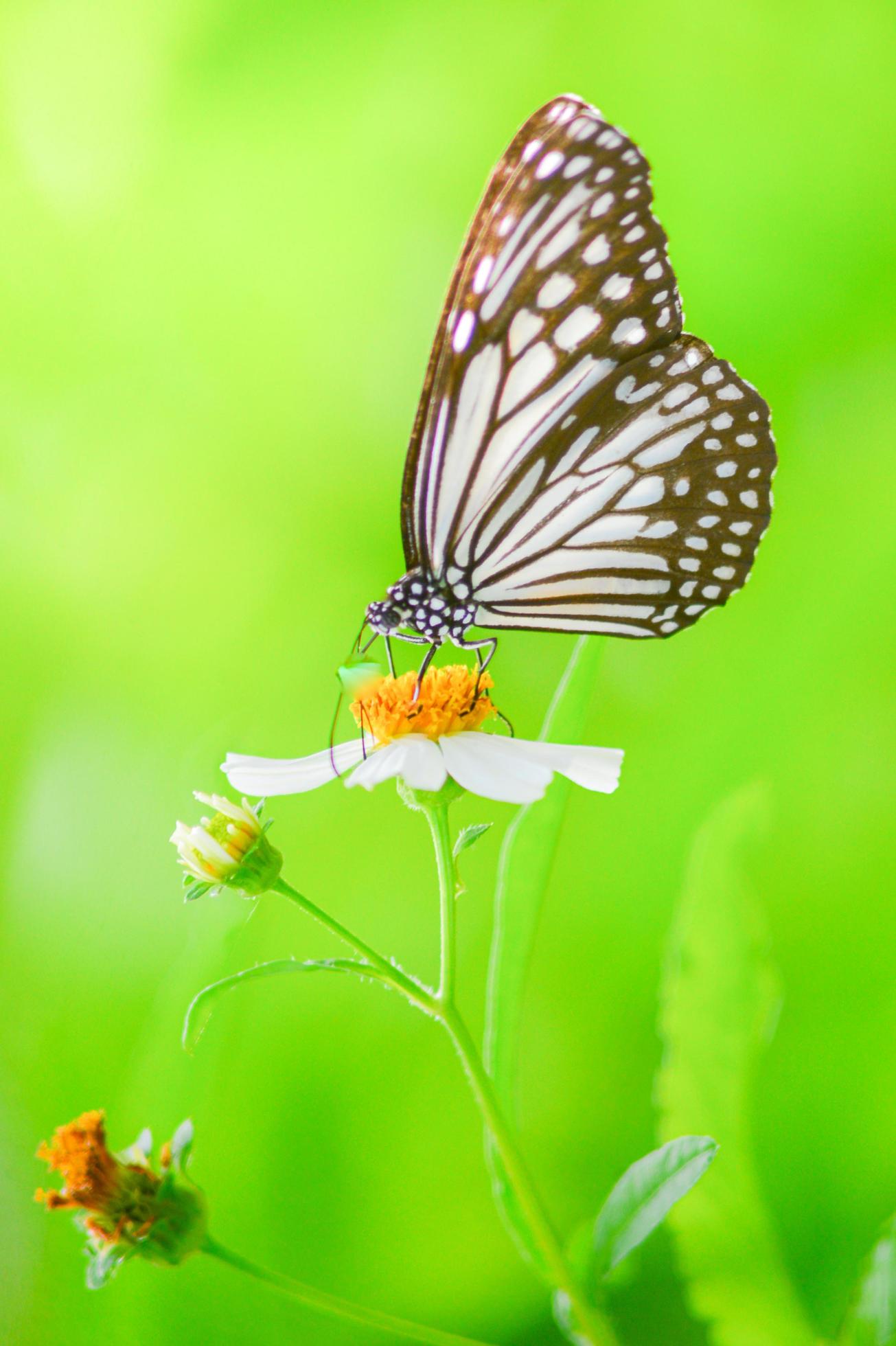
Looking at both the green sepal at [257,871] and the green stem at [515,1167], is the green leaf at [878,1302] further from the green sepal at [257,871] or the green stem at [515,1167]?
the green sepal at [257,871]

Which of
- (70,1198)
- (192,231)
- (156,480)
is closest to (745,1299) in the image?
(70,1198)

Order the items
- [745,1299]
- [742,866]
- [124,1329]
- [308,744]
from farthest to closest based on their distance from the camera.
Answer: [308,744], [124,1329], [742,866], [745,1299]

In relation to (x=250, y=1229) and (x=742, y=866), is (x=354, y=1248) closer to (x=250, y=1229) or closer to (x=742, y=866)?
(x=250, y=1229)

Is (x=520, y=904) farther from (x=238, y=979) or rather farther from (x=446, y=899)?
(x=238, y=979)

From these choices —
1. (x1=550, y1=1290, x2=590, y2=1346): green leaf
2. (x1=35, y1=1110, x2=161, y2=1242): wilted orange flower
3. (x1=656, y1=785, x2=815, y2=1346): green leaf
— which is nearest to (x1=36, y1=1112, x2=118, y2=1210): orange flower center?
(x1=35, y1=1110, x2=161, y2=1242): wilted orange flower

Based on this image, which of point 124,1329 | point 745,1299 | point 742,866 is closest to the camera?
point 745,1299

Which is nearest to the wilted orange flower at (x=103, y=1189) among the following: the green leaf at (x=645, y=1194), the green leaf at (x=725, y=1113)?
the green leaf at (x=645, y=1194)

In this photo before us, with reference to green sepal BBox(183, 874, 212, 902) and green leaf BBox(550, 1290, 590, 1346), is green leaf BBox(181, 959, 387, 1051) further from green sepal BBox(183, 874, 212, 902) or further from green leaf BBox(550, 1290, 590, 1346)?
→ green leaf BBox(550, 1290, 590, 1346)
